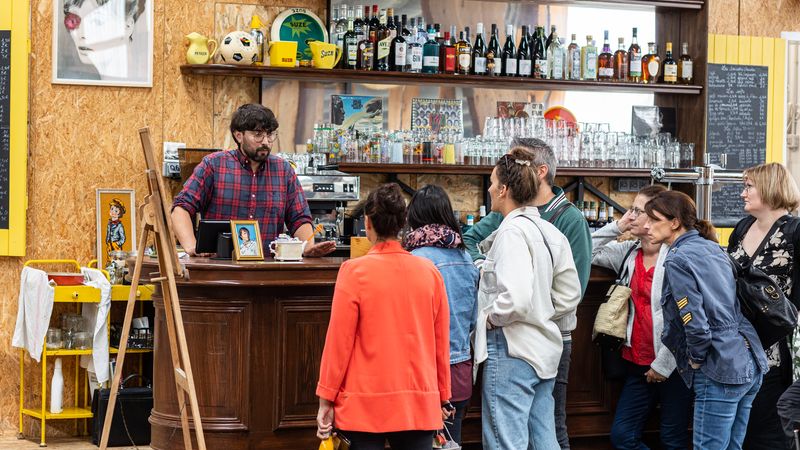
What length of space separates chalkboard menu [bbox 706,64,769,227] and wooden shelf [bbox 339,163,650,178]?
2.48ft

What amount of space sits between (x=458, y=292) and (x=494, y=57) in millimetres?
3223

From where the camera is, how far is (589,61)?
7.16 m

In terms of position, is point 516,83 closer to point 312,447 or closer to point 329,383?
point 312,447

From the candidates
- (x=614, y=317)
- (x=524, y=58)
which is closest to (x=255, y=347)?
(x=614, y=317)

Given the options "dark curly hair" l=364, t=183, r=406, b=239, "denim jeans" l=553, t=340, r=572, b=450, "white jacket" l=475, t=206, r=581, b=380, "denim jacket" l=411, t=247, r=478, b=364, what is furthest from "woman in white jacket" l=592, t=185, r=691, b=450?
"dark curly hair" l=364, t=183, r=406, b=239

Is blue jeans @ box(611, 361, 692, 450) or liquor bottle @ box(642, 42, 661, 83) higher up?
liquor bottle @ box(642, 42, 661, 83)

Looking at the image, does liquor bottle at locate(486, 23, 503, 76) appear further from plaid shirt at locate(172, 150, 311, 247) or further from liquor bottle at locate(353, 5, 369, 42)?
plaid shirt at locate(172, 150, 311, 247)

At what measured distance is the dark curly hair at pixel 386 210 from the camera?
342cm

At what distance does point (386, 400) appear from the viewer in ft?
11.0

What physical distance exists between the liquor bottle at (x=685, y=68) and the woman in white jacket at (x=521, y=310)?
11.6 feet

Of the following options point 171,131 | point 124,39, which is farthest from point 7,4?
point 171,131

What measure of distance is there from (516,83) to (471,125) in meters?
0.43

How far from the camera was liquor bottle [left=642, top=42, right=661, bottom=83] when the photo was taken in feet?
24.0

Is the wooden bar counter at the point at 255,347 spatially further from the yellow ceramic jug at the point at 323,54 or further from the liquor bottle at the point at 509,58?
the liquor bottle at the point at 509,58
